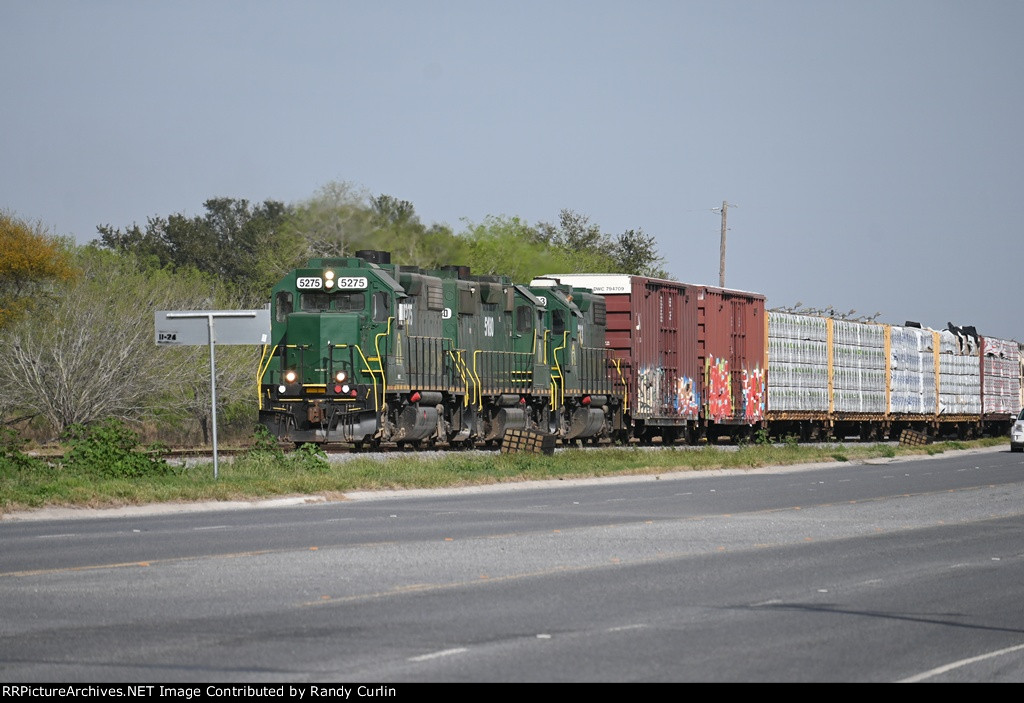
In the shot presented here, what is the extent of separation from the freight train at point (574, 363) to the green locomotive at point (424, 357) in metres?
0.04

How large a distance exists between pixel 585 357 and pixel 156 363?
44.4ft

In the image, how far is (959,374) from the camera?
60.4 meters

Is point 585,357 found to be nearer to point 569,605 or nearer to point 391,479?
point 391,479

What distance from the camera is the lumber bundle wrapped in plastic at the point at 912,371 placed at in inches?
2194

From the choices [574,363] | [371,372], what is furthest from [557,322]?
[371,372]

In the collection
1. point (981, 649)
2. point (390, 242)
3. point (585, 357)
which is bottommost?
point (981, 649)

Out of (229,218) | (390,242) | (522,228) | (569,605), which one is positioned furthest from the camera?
(229,218)

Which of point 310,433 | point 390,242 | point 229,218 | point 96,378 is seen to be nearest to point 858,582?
point 310,433

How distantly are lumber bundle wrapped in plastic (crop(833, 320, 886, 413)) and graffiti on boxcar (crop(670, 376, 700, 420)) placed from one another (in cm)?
908

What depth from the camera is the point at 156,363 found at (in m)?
45.0

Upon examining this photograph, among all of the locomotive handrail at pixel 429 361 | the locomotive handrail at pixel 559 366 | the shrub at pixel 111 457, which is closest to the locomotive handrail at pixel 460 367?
the locomotive handrail at pixel 429 361

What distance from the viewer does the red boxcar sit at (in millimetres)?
42625

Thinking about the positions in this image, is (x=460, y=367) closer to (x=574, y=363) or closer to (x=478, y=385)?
(x=478, y=385)

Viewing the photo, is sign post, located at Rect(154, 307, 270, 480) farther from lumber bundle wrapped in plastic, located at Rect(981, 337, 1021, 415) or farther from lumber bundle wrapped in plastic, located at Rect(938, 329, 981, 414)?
lumber bundle wrapped in plastic, located at Rect(981, 337, 1021, 415)
